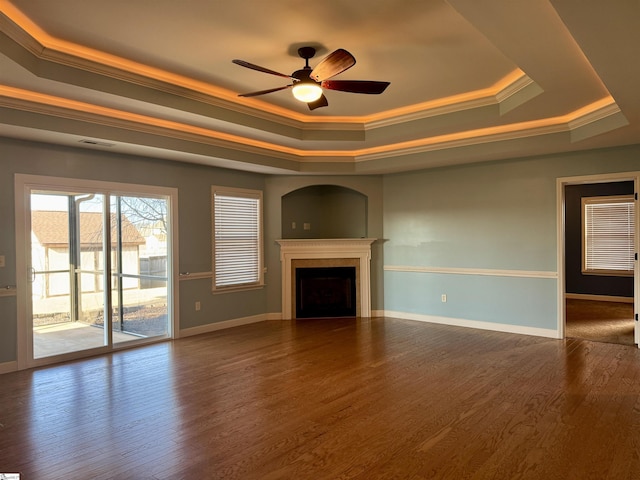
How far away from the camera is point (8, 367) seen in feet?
14.5

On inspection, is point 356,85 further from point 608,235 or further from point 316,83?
point 608,235

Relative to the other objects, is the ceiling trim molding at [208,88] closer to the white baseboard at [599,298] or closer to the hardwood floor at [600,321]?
the hardwood floor at [600,321]

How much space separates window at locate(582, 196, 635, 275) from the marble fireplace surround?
15.7 ft

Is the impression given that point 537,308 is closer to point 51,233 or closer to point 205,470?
point 205,470

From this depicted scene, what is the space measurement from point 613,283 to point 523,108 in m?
5.87

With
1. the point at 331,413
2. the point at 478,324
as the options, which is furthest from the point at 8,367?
the point at 478,324

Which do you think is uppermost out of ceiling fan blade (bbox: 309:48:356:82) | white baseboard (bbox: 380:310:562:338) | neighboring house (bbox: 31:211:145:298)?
ceiling fan blade (bbox: 309:48:356:82)

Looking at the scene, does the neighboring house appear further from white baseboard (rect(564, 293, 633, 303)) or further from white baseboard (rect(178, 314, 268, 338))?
white baseboard (rect(564, 293, 633, 303))

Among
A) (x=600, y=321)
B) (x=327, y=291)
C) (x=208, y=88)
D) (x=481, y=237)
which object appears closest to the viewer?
(x=208, y=88)

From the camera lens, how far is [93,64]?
11.8 feet

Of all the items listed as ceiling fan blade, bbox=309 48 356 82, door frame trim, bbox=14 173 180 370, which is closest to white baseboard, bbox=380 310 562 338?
door frame trim, bbox=14 173 180 370

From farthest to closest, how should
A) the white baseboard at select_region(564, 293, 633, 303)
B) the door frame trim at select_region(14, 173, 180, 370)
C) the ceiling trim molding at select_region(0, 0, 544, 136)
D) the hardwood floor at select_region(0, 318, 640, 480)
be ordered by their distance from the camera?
the white baseboard at select_region(564, 293, 633, 303)
the door frame trim at select_region(14, 173, 180, 370)
the ceiling trim molding at select_region(0, 0, 544, 136)
the hardwood floor at select_region(0, 318, 640, 480)

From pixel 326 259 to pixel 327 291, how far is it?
0.57 meters

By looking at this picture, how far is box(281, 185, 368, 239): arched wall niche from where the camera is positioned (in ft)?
25.0
